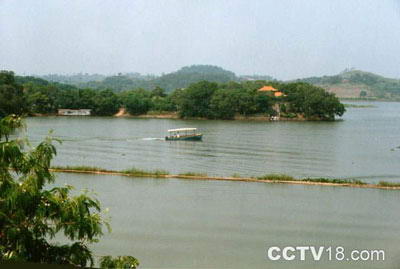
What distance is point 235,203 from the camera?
5695 millimetres

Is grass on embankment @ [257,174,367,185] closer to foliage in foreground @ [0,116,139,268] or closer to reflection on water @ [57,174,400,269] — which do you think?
reflection on water @ [57,174,400,269]

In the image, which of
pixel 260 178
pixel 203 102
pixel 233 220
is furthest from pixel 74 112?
pixel 233 220

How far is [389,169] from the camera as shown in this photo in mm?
9023

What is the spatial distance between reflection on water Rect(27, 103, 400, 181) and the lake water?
2cm

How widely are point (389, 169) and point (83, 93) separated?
52.5ft

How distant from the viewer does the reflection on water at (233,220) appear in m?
3.60

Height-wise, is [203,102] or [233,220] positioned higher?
[203,102]

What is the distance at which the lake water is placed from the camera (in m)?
3.75

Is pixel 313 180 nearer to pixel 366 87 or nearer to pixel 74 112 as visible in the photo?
pixel 74 112

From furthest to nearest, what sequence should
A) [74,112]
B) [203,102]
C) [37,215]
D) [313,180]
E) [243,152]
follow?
[203,102], [74,112], [243,152], [313,180], [37,215]

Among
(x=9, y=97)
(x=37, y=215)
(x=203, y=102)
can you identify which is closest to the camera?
(x=37, y=215)

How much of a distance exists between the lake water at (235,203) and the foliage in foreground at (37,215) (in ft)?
3.94

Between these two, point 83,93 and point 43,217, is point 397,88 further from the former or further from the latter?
point 43,217

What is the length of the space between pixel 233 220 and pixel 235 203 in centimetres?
81
